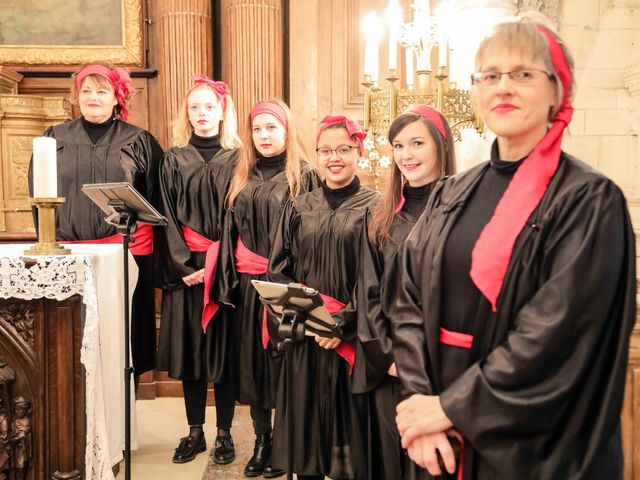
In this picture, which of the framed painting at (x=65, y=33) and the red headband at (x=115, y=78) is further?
the framed painting at (x=65, y=33)

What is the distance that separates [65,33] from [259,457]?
13.5 ft

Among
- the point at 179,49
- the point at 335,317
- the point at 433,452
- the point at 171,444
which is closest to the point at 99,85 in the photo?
the point at 179,49

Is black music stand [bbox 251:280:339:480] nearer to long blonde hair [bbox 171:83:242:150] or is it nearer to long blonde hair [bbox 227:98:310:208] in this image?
long blonde hair [bbox 227:98:310:208]

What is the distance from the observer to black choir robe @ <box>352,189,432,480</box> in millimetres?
2586

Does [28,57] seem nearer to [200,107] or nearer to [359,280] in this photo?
[200,107]

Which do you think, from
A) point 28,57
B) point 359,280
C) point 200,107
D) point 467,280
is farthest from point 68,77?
point 467,280

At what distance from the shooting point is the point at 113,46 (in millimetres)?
5531

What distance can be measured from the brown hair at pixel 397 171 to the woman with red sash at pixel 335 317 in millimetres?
175

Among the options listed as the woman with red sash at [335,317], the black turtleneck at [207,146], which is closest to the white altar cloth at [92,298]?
the woman with red sash at [335,317]

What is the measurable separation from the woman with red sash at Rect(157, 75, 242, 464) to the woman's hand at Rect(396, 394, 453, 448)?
224 centimetres

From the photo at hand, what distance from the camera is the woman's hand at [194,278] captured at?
12.5 feet

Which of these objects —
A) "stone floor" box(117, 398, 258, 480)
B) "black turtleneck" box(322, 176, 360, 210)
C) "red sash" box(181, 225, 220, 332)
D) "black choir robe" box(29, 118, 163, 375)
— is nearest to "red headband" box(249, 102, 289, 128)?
"black turtleneck" box(322, 176, 360, 210)

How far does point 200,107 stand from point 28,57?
2.68m

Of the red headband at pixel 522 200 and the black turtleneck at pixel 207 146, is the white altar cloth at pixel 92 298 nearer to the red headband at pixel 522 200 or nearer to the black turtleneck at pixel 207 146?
the black turtleneck at pixel 207 146
